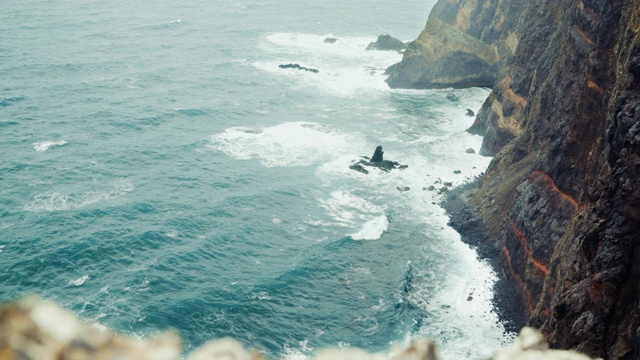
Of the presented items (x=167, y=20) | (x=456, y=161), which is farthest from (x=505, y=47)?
(x=167, y=20)

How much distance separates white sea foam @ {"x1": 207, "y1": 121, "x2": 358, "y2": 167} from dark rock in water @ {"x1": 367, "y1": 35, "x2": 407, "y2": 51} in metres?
56.3

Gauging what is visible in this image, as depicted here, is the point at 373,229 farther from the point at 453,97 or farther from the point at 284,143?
the point at 453,97

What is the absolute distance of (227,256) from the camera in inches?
2456

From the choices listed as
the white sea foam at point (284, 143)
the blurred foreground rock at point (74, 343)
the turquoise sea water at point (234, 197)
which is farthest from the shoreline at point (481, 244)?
the blurred foreground rock at point (74, 343)

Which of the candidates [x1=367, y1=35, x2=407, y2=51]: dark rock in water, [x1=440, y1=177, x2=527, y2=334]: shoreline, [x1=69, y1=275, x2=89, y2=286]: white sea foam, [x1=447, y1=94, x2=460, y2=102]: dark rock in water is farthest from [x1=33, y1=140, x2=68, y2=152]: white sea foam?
[x1=367, y1=35, x2=407, y2=51]: dark rock in water

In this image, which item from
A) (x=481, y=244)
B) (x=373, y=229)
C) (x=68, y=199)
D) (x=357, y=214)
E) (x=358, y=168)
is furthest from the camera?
(x=358, y=168)

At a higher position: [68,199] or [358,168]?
[358,168]

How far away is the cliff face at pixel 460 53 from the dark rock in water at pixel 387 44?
26863 millimetres

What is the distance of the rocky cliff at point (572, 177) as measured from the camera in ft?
110

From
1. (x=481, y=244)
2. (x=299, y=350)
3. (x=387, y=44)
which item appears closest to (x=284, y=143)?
(x=481, y=244)

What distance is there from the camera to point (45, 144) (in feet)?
283

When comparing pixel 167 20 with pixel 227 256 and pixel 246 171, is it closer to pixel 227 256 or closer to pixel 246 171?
pixel 246 171

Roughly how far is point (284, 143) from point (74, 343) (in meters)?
89.2

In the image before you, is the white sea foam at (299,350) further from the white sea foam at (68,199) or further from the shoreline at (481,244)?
the white sea foam at (68,199)
